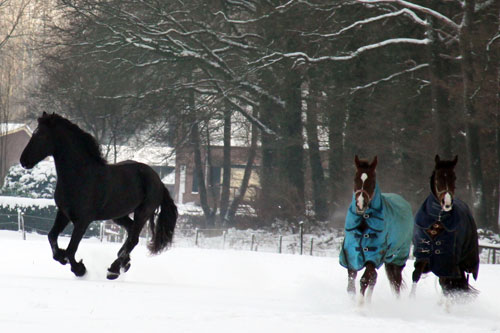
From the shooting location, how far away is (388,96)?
2686 centimetres

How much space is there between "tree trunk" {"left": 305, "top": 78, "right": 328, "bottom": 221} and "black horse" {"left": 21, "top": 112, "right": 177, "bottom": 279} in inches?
656

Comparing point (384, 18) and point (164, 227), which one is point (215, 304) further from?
point (384, 18)

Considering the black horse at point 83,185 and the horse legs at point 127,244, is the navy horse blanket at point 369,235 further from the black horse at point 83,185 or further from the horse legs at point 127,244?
the black horse at point 83,185

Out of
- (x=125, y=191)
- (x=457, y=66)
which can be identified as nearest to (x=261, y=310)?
(x=125, y=191)

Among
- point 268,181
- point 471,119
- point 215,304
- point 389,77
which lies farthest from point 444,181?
point 268,181

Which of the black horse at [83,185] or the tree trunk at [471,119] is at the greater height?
the tree trunk at [471,119]

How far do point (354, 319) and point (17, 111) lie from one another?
7896 cm

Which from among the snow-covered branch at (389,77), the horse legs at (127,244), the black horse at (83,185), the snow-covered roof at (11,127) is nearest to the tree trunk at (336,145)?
the snow-covered branch at (389,77)

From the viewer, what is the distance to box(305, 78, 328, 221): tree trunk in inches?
1154

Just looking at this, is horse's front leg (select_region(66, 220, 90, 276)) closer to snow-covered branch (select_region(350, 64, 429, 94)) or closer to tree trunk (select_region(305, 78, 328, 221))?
snow-covered branch (select_region(350, 64, 429, 94))

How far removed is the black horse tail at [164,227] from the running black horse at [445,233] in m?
4.80

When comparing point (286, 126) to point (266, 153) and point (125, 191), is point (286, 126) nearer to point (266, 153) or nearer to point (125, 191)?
point (266, 153)

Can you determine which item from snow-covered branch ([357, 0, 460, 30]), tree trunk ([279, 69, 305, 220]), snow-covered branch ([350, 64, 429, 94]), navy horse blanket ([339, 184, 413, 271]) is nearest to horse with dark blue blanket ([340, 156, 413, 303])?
navy horse blanket ([339, 184, 413, 271])

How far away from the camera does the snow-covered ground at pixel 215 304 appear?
7.34 m
